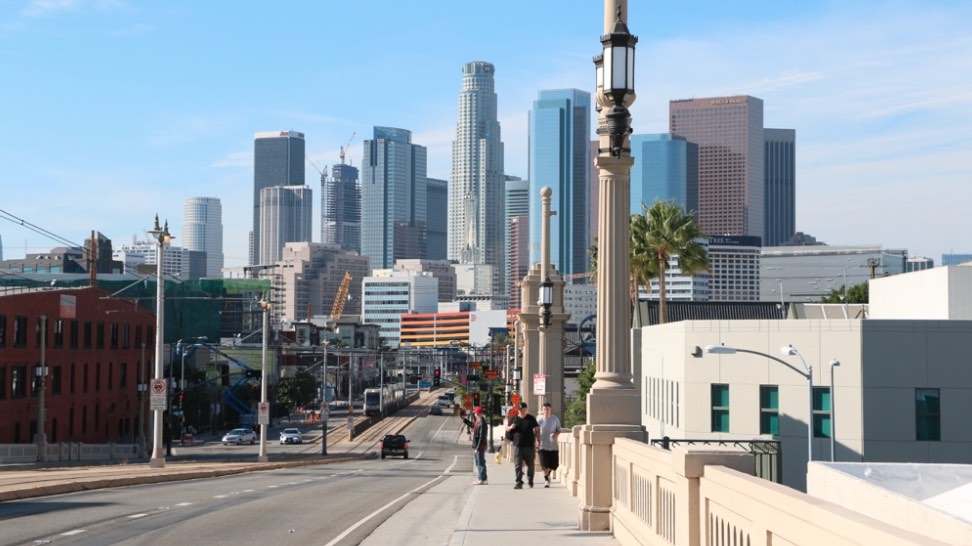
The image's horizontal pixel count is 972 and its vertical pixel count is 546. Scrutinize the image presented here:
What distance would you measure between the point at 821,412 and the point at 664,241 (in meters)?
24.3

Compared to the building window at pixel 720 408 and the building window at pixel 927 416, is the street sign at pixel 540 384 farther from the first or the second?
the building window at pixel 927 416

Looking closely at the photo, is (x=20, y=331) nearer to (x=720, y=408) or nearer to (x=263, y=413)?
(x=263, y=413)

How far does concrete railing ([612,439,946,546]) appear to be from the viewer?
6137 millimetres

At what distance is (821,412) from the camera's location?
1494 inches

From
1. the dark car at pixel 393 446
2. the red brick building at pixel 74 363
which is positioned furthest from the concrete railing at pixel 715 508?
the dark car at pixel 393 446

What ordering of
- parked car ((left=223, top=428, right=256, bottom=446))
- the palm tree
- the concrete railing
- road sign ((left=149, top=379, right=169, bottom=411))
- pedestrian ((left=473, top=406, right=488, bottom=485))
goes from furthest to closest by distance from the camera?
1. parked car ((left=223, top=428, right=256, bottom=446))
2. the palm tree
3. road sign ((left=149, top=379, right=169, bottom=411))
4. pedestrian ((left=473, top=406, right=488, bottom=485))
5. the concrete railing

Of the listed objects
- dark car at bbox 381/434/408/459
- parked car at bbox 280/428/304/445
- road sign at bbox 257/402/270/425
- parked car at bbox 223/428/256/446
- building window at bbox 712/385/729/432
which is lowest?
parked car at bbox 280/428/304/445

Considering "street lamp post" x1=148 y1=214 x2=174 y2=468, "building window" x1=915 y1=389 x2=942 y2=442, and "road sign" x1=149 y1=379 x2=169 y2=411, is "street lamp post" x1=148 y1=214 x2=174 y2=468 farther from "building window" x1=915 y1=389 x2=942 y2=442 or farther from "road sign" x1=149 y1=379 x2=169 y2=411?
"building window" x1=915 y1=389 x2=942 y2=442

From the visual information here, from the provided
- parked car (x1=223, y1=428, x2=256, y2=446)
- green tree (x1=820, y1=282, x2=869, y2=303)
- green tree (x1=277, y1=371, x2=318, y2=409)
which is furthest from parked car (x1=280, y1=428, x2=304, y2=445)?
green tree (x1=820, y1=282, x2=869, y2=303)

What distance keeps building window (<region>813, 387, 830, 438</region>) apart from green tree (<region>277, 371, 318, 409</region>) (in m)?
102

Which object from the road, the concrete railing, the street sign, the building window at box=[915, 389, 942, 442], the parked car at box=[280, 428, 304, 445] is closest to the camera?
the concrete railing

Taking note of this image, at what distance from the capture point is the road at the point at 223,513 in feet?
55.9

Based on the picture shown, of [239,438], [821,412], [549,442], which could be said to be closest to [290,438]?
[239,438]

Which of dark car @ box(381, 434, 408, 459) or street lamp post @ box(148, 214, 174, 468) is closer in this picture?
street lamp post @ box(148, 214, 174, 468)
